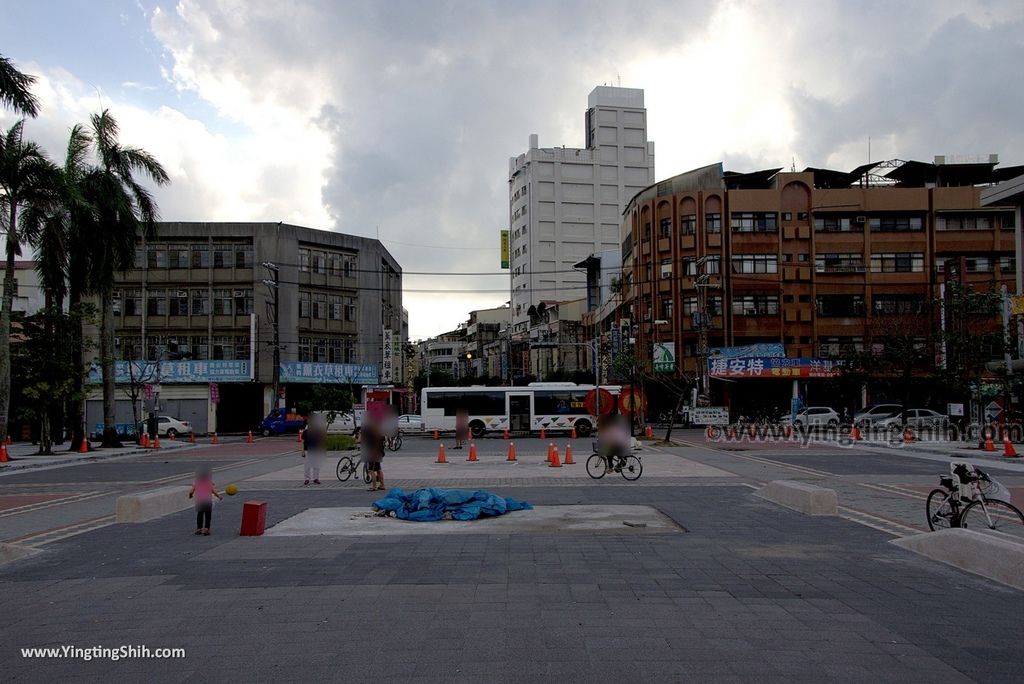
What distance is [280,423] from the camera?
4900cm

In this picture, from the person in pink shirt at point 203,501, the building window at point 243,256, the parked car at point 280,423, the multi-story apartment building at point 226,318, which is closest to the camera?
the person in pink shirt at point 203,501

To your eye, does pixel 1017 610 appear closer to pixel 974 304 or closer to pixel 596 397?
pixel 596 397

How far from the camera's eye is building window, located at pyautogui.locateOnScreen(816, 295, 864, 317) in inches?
2238

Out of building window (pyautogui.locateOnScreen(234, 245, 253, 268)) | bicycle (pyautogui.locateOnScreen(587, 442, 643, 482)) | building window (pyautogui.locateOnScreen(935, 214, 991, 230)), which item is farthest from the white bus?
building window (pyautogui.locateOnScreen(935, 214, 991, 230))

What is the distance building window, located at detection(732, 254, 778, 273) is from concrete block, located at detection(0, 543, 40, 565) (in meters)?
52.1

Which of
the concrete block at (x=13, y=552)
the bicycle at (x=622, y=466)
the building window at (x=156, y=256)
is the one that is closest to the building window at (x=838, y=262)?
the bicycle at (x=622, y=466)

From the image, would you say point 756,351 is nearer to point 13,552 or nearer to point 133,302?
point 133,302

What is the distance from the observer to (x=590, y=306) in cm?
8206

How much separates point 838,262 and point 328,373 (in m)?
38.2

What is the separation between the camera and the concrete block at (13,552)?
9883mm

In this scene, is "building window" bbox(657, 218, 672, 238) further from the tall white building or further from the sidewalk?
the tall white building

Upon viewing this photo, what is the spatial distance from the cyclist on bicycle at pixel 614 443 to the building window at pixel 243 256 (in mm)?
42100

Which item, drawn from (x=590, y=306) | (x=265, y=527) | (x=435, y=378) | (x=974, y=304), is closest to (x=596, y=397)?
(x=974, y=304)

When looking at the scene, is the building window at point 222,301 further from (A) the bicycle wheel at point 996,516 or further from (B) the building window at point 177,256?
(A) the bicycle wheel at point 996,516
